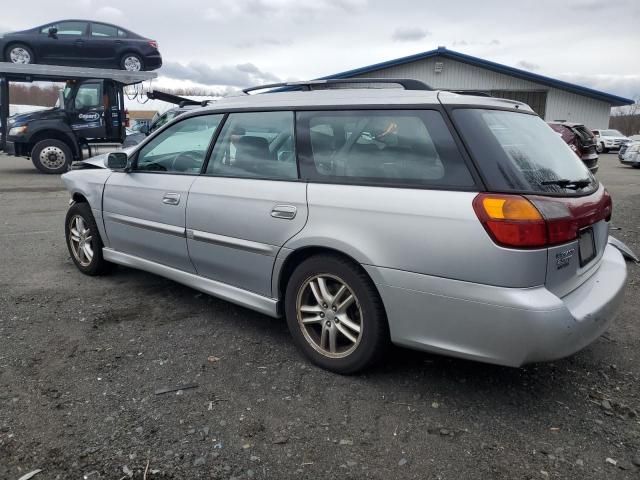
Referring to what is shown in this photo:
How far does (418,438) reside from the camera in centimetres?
250

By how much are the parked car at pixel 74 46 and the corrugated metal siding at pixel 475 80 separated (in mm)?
14845

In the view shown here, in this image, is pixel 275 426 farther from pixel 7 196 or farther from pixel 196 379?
pixel 7 196

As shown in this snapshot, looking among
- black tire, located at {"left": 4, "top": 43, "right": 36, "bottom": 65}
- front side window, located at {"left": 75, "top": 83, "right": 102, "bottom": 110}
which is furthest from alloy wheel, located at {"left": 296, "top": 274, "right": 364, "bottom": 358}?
black tire, located at {"left": 4, "top": 43, "right": 36, "bottom": 65}

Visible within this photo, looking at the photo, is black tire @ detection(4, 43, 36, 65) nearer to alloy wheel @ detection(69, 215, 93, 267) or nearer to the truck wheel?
the truck wheel

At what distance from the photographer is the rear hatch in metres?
2.40

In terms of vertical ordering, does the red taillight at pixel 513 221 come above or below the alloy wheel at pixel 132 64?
below

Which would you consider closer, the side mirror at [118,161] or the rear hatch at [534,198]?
the rear hatch at [534,198]

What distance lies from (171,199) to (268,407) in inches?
70.5

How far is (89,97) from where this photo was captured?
14.0 metres

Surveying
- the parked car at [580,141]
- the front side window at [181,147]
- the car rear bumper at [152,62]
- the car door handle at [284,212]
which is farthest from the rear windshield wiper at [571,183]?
the car rear bumper at [152,62]

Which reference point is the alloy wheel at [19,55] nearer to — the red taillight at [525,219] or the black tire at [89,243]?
the black tire at [89,243]

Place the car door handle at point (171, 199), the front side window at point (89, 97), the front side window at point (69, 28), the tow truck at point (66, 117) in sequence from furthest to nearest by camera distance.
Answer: the front side window at point (69, 28), the front side window at point (89, 97), the tow truck at point (66, 117), the car door handle at point (171, 199)

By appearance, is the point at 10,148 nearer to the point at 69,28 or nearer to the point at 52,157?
the point at 52,157

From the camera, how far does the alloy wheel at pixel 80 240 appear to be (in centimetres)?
482
